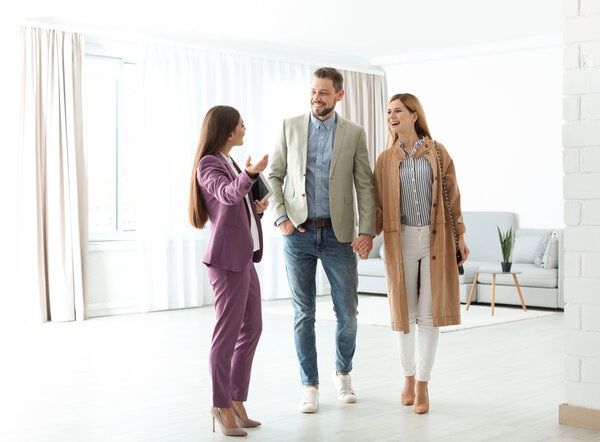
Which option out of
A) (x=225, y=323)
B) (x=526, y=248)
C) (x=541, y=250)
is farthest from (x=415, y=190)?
(x=526, y=248)

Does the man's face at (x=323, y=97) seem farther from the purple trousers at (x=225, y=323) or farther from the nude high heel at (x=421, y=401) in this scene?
the nude high heel at (x=421, y=401)

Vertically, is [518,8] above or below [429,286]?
above

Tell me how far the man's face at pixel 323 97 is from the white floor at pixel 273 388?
1332 millimetres

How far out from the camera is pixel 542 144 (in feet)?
30.3

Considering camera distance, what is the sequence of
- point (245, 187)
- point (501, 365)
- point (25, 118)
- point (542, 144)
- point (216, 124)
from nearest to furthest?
point (245, 187) → point (216, 124) → point (501, 365) → point (25, 118) → point (542, 144)

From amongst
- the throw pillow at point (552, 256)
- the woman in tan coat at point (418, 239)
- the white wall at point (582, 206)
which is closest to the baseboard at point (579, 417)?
the white wall at point (582, 206)

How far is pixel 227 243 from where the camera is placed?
11.6 feet

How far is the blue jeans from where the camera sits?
4.04m

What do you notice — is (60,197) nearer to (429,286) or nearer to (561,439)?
(429,286)

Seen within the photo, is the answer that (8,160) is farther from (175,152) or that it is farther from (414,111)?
(414,111)

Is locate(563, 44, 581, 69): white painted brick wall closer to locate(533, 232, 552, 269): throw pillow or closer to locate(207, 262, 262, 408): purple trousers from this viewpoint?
locate(207, 262, 262, 408): purple trousers

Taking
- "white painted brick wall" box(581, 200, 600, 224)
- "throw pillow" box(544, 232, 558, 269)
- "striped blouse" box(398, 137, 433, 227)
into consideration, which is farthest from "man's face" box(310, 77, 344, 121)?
"throw pillow" box(544, 232, 558, 269)

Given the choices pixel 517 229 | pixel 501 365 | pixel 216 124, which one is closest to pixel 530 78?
pixel 517 229

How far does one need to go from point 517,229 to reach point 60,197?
4.59 m
